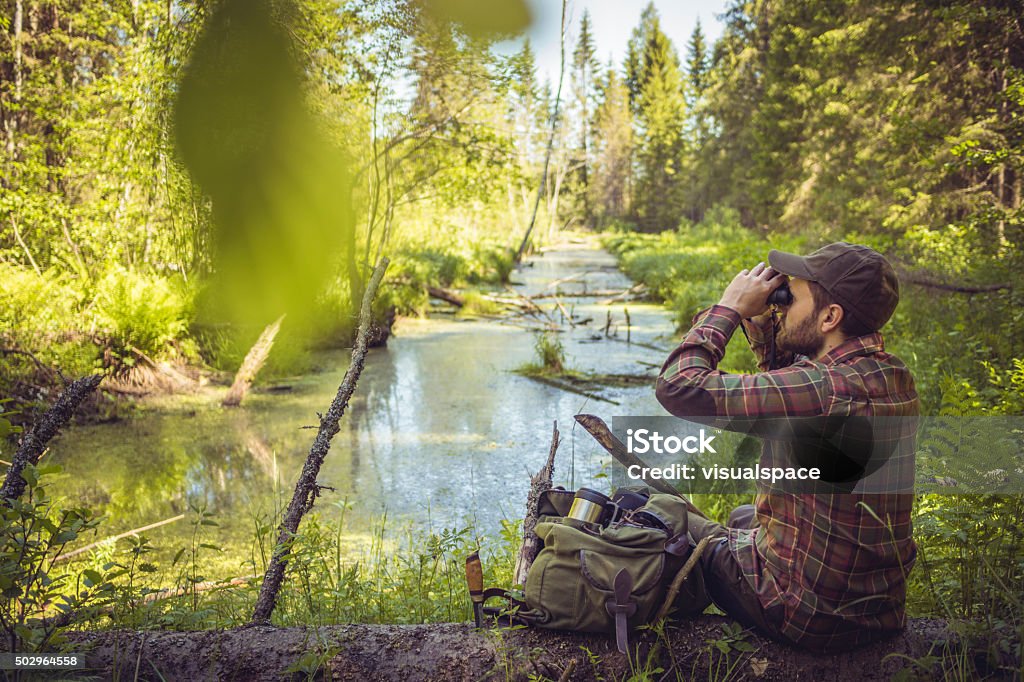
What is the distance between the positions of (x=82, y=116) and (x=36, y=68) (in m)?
0.85

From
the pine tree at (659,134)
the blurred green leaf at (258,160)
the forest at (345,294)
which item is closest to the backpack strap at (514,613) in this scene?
the forest at (345,294)

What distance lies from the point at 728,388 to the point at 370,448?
4785 millimetres

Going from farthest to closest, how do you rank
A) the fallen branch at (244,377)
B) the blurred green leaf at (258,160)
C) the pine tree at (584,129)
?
1. the pine tree at (584,129)
2. the fallen branch at (244,377)
3. the blurred green leaf at (258,160)

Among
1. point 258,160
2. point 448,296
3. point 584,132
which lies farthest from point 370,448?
point 584,132

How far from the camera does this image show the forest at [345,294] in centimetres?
65

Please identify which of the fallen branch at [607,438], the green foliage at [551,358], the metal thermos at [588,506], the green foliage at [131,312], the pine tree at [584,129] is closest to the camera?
the metal thermos at [588,506]

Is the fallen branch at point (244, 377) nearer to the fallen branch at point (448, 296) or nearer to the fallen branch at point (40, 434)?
the fallen branch at point (40, 434)

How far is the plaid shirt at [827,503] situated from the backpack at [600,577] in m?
0.29

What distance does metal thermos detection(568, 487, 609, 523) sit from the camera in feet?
6.53

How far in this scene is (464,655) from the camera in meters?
1.81

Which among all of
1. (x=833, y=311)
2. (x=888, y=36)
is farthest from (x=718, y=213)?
(x=833, y=311)

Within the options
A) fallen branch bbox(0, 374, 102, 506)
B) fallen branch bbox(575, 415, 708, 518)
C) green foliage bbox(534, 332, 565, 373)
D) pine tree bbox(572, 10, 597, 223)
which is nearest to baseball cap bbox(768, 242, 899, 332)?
fallen branch bbox(575, 415, 708, 518)

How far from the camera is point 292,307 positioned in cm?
69

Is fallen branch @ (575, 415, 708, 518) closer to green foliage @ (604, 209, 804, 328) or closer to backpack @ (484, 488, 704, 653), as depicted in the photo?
backpack @ (484, 488, 704, 653)
